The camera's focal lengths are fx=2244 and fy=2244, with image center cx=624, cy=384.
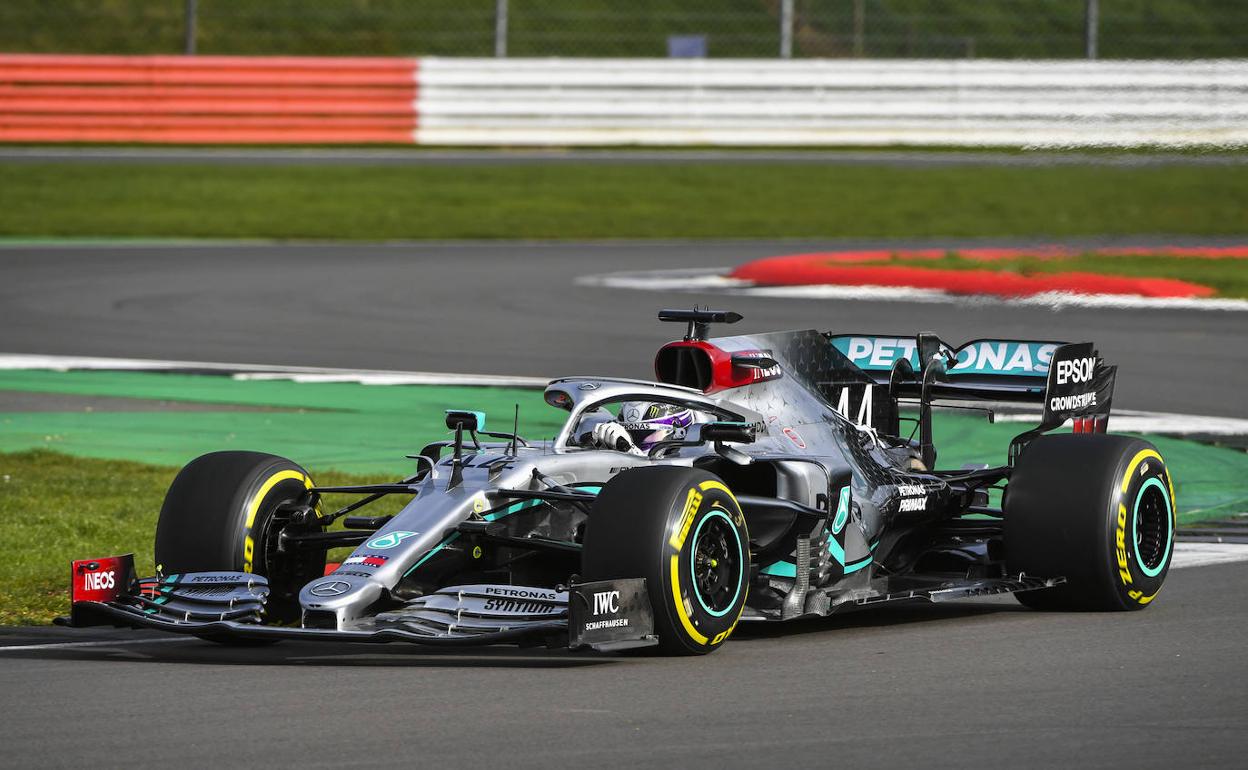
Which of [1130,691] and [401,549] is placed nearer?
[1130,691]

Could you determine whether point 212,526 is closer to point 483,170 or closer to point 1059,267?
point 1059,267

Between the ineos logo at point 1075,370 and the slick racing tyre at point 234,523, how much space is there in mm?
3326

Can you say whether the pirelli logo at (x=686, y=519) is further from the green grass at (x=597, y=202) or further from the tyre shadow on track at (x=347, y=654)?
the green grass at (x=597, y=202)

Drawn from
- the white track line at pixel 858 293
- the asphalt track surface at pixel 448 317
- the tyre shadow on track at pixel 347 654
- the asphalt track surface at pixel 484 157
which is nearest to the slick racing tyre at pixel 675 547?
the tyre shadow on track at pixel 347 654

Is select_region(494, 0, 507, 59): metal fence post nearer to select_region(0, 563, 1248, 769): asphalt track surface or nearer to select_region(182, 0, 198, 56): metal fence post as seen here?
select_region(182, 0, 198, 56): metal fence post

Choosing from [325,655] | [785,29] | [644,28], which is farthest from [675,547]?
[644,28]

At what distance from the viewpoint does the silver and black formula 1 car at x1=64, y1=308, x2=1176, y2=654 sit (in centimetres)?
735

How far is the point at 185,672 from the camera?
24.2ft

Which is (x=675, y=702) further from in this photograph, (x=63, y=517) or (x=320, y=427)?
(x=320, y=427)

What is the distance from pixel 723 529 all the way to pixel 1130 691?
1.48 metres

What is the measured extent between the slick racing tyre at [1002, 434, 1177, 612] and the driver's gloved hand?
5.00 feet

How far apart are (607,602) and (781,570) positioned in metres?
1.11

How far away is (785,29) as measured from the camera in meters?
33.6

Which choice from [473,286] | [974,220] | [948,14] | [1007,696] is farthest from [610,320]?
[948,14]
